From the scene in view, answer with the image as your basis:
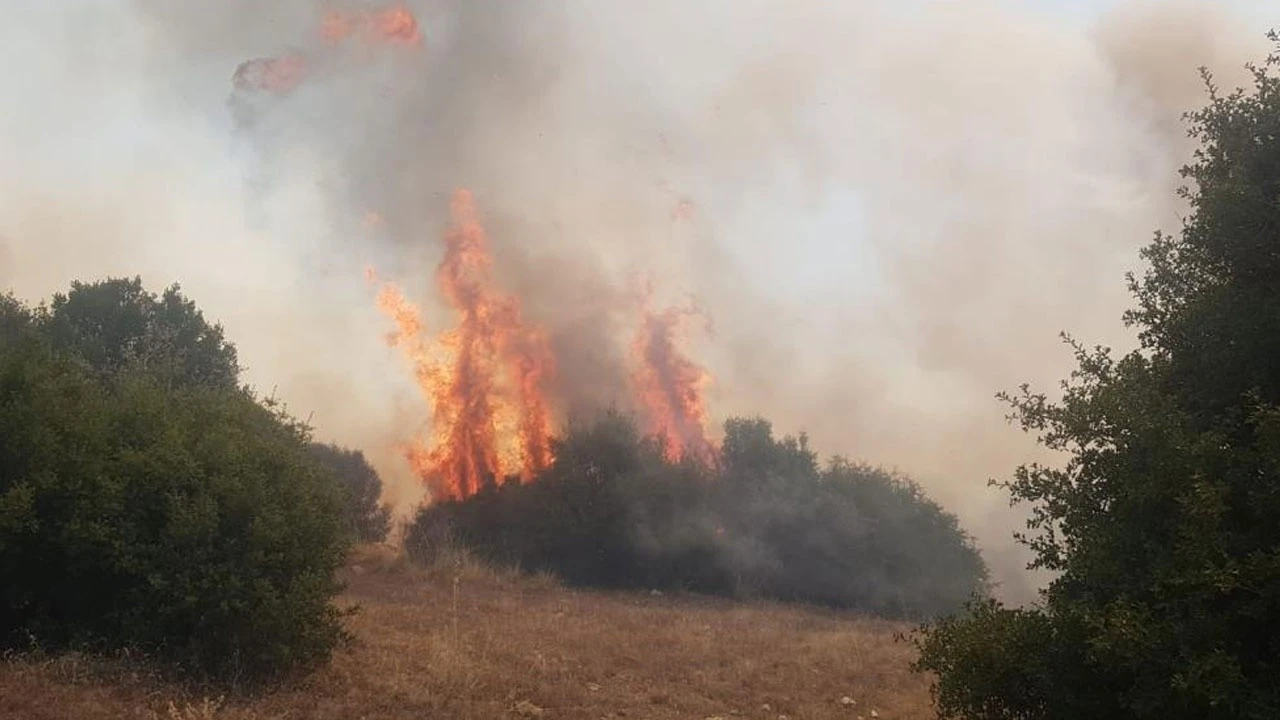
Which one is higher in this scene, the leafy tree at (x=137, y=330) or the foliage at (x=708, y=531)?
the leafy tree at (x=137, y=330)

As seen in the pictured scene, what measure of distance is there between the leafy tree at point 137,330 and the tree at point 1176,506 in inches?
1317

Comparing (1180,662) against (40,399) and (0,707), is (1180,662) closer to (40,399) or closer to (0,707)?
Answer: (0,707)

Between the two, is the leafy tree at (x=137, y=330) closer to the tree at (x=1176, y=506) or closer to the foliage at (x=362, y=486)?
the foliage at (x=362, y=486)

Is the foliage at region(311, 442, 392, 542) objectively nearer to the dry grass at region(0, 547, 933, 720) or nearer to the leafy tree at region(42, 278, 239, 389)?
the leafy tree at region(42, 278, 239, 389)

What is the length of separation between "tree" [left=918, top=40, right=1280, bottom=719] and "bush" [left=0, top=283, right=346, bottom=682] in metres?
8.94

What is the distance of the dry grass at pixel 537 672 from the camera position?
11141 millimetres

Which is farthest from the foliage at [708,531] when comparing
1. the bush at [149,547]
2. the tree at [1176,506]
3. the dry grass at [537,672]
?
the tree at [1176,506]

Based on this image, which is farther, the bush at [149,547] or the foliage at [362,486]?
the foliage at [362,486]

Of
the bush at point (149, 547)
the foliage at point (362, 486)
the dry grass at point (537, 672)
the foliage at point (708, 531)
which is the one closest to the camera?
the dry grass at point (537, 672)

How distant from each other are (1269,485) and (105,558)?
13463 mm

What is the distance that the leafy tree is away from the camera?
35.8 metres

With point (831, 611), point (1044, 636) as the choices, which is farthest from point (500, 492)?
point (1044, 636)

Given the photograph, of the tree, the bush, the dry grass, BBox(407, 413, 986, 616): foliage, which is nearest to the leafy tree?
BBox(407, 413, 986, 616): foliage

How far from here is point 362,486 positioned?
147 feet
